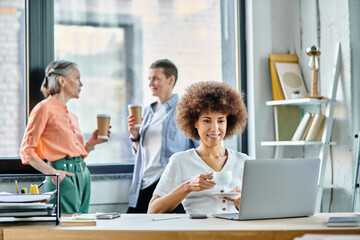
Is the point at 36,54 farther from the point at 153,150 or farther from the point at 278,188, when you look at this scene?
the point at 278,188

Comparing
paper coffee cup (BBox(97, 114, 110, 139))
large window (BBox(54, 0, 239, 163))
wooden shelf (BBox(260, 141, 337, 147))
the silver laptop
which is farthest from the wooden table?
large window (BBox(54, 0, 239, 163))

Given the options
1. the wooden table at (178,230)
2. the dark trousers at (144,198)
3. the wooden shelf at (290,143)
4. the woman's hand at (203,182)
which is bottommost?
the dark trousers at (144,198)

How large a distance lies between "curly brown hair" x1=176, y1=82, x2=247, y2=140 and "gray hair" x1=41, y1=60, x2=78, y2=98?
101 centimetres

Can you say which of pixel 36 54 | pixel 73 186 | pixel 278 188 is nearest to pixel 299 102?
pixel 73 186

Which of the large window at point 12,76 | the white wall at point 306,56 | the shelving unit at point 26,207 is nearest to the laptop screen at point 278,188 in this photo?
the shelving unit at point 26,207

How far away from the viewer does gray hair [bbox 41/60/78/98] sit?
3.40 meters

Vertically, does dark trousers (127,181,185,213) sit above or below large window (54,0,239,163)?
below

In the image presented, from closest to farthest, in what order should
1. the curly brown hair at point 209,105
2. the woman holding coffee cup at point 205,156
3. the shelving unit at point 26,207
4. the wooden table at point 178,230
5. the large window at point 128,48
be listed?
the wooden table at point 178,230, the shelving unit at point 26,207, the woman holding coffee cup at point 205,156, the curly brown hair at point 209,105, the large window at point 128,48

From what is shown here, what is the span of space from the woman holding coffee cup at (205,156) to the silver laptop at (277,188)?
31 centimetres

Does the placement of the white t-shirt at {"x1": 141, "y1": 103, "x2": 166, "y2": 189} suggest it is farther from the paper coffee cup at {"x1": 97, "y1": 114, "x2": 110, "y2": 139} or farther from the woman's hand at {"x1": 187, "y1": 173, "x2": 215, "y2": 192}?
the woman's hand at {"x1": 187, "y1": 173, "x2": 215, "y2": 192}

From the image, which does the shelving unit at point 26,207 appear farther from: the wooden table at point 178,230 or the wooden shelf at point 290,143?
the wooden shelf at point 290,143

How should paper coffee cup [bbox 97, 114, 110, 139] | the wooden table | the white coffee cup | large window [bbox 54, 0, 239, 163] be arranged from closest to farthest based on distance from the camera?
the wooden table
the white coffee cup
paper coffee cup [bbox 97, 114, 110, 139]
large window [bbox 54, 0, 239, 163]

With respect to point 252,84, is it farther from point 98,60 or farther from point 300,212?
point 300,212

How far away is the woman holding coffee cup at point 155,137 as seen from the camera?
353cm
